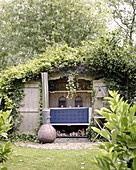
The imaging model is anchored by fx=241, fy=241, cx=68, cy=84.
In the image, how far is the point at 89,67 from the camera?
7.31 metres

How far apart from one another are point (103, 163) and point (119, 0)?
15827 mm

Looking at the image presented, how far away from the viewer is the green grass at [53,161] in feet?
13.5

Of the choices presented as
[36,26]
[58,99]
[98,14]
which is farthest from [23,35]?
[58,99]

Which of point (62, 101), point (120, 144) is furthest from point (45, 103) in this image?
point (120, 144)

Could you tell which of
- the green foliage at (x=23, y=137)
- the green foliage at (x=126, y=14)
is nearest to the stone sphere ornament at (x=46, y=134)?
the green foliage at (x=23, y=137)

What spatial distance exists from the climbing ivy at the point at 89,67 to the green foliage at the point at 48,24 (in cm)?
535

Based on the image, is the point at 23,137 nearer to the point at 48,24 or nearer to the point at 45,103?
the point at 45,103

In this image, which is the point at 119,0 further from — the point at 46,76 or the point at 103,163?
the point at 103,163

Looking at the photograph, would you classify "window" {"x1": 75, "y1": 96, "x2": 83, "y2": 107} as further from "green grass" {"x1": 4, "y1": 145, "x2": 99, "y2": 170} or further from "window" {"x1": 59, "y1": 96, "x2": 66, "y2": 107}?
"green grass" {"x1": 4, "y1": 145, "x2": 99, "y2": 170}

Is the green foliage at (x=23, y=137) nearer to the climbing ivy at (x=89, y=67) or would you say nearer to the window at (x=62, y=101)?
the climbing ivy at (x=89, y=67)

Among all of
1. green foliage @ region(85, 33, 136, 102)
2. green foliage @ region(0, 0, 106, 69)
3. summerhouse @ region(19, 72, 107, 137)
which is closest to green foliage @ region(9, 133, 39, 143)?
summerhouse @ region(19, 72, 107, 137)

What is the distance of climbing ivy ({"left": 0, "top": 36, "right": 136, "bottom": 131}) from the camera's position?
7059 mm

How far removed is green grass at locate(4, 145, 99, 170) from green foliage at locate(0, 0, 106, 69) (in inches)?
324

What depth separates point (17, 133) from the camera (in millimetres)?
7555
